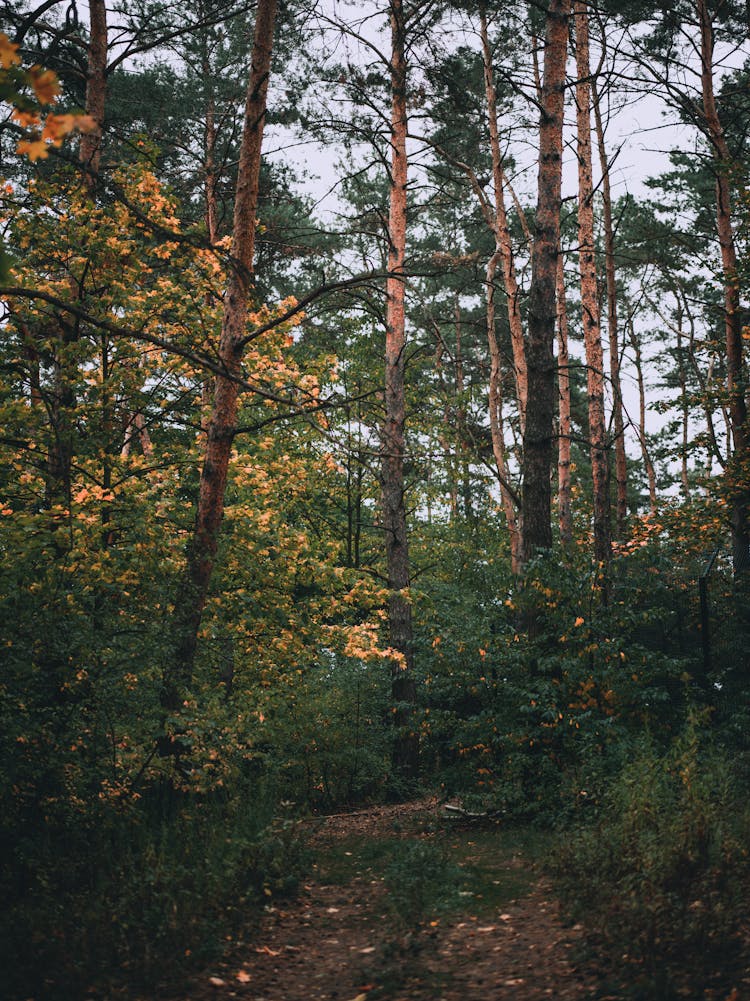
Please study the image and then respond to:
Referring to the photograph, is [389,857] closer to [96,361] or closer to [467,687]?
[467,687]

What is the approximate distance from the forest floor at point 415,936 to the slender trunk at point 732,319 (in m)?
8.35

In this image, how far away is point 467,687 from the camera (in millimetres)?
9055

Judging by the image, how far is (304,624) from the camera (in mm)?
10258

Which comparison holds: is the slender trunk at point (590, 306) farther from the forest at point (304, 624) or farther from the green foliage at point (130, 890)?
the green foliage at point (130, 890)

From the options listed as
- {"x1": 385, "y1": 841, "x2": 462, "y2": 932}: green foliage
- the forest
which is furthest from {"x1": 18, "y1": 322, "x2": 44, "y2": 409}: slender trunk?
{"x1": 385, "y1": 841, "x2": 462, "y2": 932}: green foliage

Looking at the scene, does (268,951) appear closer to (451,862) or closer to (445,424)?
(451,862)

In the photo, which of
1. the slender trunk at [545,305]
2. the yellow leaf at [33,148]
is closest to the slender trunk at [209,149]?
the slender trunk at [545,305]

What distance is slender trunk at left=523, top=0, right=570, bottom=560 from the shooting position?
31.3ft

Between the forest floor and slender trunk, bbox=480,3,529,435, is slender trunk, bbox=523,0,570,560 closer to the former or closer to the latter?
the forest floor

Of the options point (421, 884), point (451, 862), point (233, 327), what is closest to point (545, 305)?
point (233, 327)

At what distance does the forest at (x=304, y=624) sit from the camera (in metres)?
4.82

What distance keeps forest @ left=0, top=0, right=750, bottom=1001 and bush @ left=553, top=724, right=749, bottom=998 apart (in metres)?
0.03

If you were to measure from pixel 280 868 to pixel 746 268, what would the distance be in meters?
11.8

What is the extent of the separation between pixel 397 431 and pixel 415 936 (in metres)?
8.06
